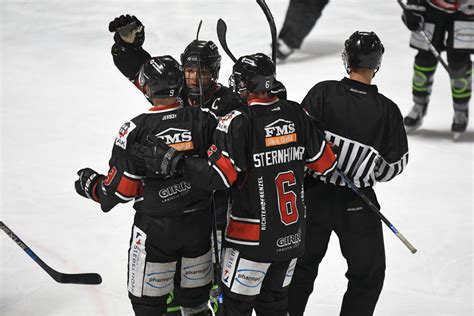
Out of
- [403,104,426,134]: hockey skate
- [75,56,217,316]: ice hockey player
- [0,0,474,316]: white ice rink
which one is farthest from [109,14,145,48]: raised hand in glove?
[403,104,426,134]: hockey skate

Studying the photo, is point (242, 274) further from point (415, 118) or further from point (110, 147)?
point (415, 118)

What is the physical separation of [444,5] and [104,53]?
3060 mm

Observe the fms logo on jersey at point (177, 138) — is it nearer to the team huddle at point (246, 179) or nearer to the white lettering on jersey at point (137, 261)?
the team huddle at point (246, 179)

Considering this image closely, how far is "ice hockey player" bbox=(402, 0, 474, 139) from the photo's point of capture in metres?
5.84

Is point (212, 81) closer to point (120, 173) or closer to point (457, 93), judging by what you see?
point (120, 173)

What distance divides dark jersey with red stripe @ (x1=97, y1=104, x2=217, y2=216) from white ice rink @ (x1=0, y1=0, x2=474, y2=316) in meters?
1.02

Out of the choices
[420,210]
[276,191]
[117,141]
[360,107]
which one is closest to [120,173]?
[117,141]

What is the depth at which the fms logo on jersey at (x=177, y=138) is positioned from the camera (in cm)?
296

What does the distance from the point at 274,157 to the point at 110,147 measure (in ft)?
9.82

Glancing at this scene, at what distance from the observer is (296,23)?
760 cm

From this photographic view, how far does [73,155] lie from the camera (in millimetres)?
5668

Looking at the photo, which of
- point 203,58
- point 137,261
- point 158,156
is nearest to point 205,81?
point 203,58

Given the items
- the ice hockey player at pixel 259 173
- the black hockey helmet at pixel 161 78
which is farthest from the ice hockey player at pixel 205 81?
the ice hockey player at pixel 259 173

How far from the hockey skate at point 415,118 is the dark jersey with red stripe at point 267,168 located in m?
3.12
